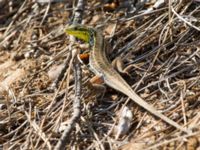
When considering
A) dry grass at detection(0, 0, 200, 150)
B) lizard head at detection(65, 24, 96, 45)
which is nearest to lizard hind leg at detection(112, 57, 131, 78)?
dry grass at detection(0, 0, 200, 150)

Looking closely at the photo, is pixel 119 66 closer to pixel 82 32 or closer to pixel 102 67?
pixel 102 67

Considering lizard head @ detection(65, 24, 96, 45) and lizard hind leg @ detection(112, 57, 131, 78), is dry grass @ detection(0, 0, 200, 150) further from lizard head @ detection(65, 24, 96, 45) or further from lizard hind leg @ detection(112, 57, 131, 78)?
lizard head @ detection(65, 24, 96, 45)

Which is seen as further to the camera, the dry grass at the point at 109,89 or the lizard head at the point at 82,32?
the lizard head at the point at 82,32

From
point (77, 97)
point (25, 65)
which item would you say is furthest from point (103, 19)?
point (77, 97)

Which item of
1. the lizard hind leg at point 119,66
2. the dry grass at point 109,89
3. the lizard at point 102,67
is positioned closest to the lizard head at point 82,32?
the lizard at point 102,67

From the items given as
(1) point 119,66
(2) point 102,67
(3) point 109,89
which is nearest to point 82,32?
(2) point 102,67

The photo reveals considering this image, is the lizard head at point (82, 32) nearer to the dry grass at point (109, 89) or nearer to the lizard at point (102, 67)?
the lizard at point (102, 67)

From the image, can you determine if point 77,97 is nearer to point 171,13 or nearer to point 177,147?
point 177,147

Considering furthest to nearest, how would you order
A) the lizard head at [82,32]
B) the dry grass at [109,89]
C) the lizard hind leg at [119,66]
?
the lizard head at [82,32] < the lizard hind leg at [119,66] < the dry grass at [109,89]
